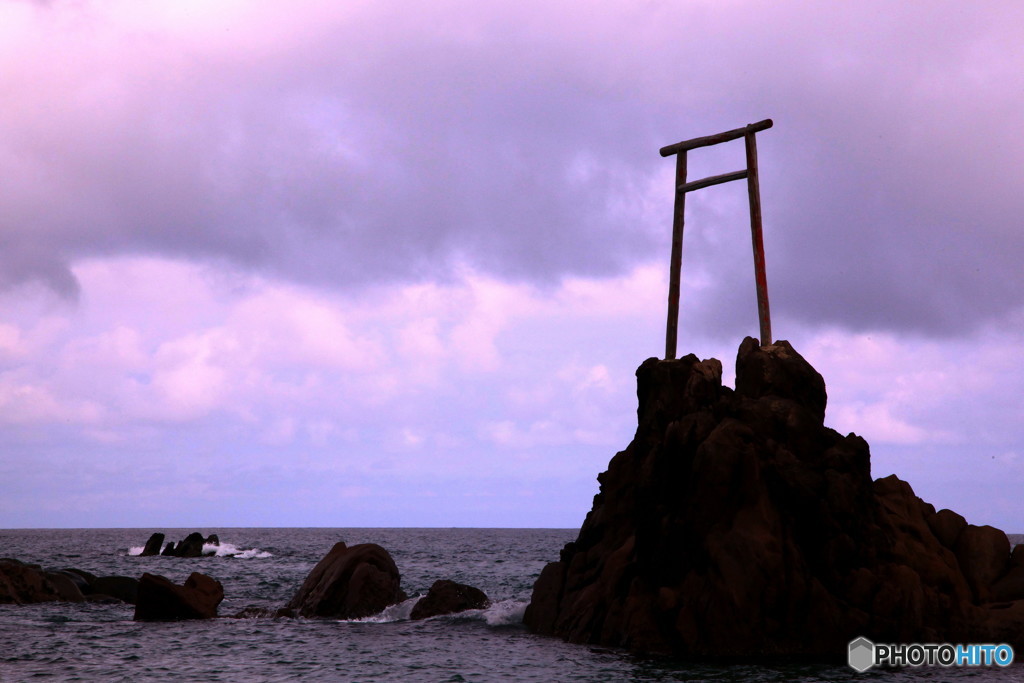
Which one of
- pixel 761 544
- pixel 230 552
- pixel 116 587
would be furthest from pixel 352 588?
pixel 230 552

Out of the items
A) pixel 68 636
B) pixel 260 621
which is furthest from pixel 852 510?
pixel 68 636

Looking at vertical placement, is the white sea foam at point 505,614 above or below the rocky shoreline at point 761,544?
below

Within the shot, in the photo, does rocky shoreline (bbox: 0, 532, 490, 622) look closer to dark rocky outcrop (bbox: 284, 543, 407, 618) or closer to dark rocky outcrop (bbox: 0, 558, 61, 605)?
dark rocky outcrop (bbox: 284, 543, 407, 618)

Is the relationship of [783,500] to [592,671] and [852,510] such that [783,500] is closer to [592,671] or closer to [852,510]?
[852,510]

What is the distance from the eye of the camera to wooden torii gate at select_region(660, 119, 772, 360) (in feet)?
77.0

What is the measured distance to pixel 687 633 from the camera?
21.0 meters

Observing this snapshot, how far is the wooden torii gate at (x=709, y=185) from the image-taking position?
23469mm

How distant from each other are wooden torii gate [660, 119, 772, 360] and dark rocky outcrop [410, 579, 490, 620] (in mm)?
11901

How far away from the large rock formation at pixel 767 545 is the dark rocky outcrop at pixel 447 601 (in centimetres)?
705

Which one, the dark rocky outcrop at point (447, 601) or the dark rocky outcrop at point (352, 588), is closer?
the dark rocky outcrop at point (447, 601)

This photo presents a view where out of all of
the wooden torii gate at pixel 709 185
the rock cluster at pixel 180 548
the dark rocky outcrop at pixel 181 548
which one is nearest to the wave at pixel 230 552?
the dark rocky outcrop at pixel 181 548

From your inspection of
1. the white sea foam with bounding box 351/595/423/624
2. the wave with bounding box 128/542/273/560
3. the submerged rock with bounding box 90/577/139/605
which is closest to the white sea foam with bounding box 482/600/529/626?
the white sea foam with bounding box 351/595/423/624

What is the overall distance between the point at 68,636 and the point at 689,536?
1816cm

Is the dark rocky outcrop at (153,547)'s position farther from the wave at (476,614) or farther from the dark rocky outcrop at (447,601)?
the dark rocky outcrop at (447,601)
